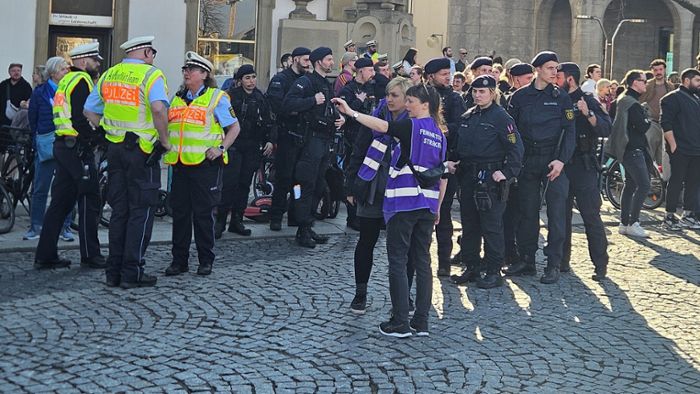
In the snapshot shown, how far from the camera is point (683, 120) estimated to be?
12773 millimetres

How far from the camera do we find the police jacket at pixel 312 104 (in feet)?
34.9

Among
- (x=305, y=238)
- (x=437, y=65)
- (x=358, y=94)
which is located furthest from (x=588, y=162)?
(x=305, y=238)

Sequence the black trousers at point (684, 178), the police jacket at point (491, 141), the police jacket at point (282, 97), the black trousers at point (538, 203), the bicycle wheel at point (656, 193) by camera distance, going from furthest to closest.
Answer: the bicycle wheel at point (656, 193) → the black trousers at point (684, 178) → the police jacket at point (282, 97) → the black trousers at point (538, 203) → the police jacket at point (491, 141)

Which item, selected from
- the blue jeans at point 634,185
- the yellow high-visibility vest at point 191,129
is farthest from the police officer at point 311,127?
the blue jeans at point 634,185

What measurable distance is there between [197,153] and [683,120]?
21.5 ft

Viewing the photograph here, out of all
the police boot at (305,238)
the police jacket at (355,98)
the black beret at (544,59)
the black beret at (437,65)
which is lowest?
the police boot at (305,238)

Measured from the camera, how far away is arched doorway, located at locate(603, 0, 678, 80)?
33812 mm

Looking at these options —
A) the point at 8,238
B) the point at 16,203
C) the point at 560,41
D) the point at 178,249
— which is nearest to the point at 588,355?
the point at 178,249

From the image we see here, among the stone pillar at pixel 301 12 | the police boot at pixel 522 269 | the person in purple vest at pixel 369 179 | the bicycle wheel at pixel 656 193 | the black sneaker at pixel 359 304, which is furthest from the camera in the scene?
the stone pillar at pixel 301 12

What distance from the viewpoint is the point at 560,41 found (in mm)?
33000

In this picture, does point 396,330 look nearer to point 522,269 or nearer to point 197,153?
point 197,153

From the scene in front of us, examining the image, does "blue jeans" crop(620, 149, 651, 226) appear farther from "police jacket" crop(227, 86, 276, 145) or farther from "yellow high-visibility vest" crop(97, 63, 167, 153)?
"yellow high-visibility vest" crop(97, 63, 167, 153)

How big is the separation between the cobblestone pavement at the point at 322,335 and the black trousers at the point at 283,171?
64.1 inches

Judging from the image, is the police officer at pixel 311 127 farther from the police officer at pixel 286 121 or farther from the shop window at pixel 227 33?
the shop window at pixel 227 33
